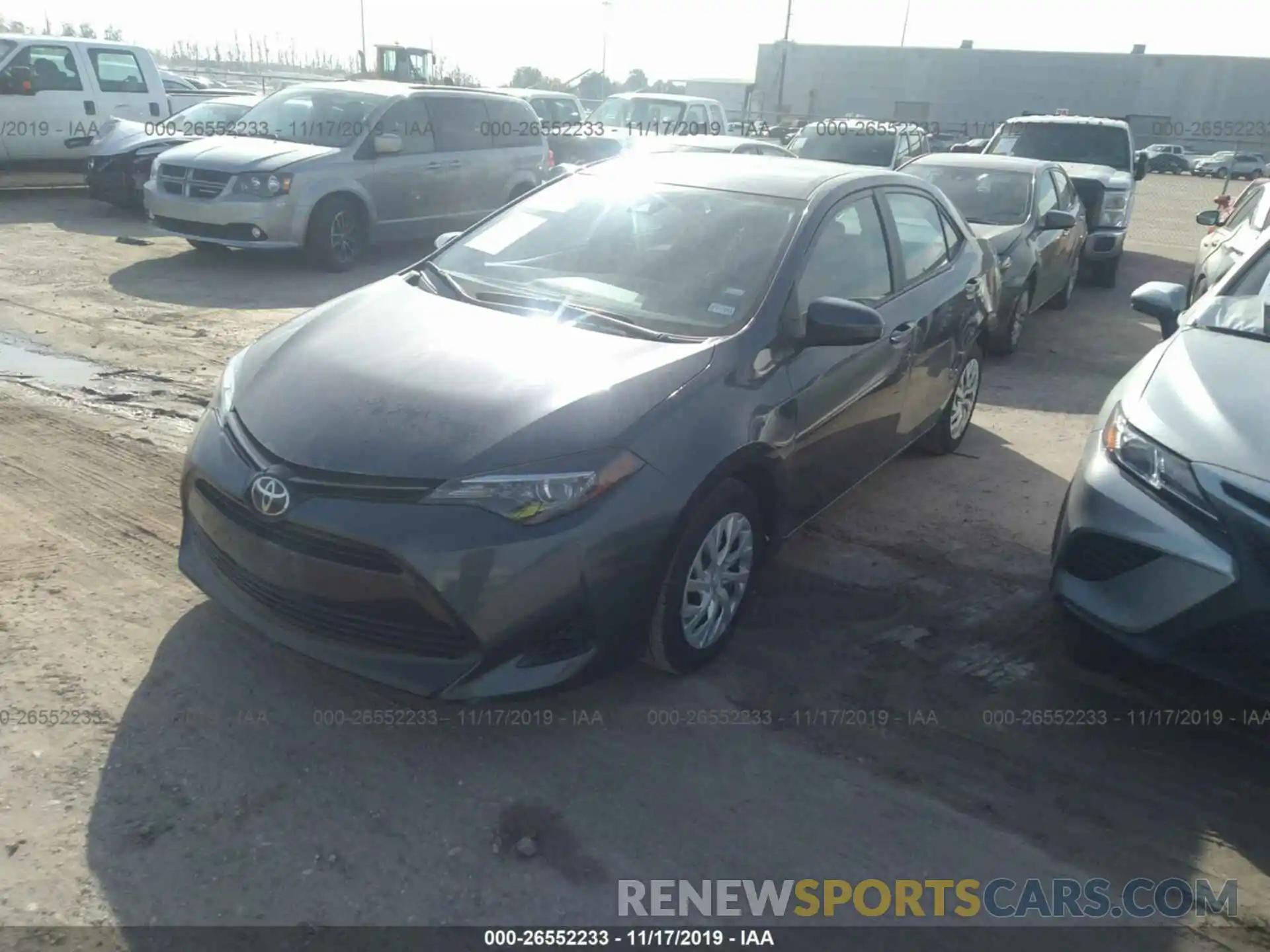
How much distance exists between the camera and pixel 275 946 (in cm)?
232

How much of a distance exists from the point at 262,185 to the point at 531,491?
7.85 meters

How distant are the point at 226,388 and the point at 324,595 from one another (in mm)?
981

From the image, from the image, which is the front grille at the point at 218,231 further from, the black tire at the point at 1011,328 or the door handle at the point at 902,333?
the door handle at the point at 902,333

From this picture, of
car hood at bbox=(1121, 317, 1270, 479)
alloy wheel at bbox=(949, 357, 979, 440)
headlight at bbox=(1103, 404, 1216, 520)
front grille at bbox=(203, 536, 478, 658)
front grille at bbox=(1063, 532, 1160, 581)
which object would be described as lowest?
alloy wheel at bbox=(949, 357, 979, 440)

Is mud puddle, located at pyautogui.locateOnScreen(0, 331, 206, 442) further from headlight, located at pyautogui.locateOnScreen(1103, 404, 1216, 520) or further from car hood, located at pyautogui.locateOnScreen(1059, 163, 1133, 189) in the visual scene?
car hood, located at pyautogui.locateOnScreen(1059, 163, 1133, 189)

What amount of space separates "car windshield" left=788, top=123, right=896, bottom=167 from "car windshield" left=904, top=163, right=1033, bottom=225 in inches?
171

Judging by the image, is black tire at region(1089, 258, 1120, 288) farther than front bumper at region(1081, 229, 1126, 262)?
Yes

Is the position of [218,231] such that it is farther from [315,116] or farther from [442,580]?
[442,580]

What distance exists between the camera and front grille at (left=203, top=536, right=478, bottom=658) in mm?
2791

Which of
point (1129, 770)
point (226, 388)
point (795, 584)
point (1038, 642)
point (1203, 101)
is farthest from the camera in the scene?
point (1203, 101)

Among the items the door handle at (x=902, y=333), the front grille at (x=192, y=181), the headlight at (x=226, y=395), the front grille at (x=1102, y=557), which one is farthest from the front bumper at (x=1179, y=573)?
the front grille at (x=192, y=181)

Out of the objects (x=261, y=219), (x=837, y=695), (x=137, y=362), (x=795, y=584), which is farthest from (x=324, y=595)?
(x=261, y=219)

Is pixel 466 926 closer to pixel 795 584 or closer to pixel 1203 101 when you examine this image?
pixel 795 584

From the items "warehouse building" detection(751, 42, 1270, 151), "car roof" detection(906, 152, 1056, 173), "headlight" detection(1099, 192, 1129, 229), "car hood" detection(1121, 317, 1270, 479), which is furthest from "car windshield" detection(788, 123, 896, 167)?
"warehouse building" detection(751, 42, 1270, 151)
